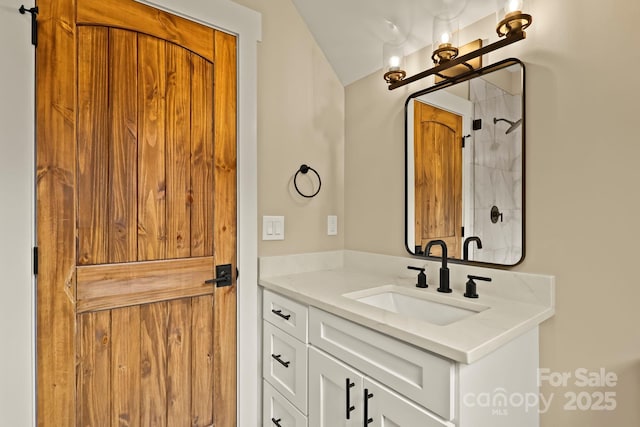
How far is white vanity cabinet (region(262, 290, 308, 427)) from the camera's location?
4.71ft

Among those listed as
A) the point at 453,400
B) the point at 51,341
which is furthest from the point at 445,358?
the point at 51,341

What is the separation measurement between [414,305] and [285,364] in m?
0.63

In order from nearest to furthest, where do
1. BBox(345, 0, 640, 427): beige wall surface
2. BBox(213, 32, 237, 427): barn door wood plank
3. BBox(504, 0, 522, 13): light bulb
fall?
BBox(345, 0, 640, 427): beige wall surface < BBox(504, 0, 522, 13): light bulb < BBox(213, 32, 237, 427): barn door wood plank

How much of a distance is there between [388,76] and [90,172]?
134cm

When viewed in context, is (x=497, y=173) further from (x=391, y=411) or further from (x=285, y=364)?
(x=285, y=364)

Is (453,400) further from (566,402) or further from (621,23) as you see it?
(621,23)

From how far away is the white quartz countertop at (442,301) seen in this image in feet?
3.05

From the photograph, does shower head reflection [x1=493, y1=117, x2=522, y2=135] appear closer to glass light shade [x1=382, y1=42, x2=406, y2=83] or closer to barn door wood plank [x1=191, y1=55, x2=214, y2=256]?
glass light shade [x1=382, y1=42, x2=406, y2=83]

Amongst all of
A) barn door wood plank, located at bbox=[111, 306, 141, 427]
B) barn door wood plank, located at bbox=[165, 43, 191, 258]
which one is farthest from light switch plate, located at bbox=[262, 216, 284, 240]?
barn door wood plank, located at bbox=[111, 306, 141, 427]

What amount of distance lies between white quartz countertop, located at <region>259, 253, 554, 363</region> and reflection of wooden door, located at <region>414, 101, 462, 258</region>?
0.15 meters

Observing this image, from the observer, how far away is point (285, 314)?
5.15ft

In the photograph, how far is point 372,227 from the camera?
1929mm

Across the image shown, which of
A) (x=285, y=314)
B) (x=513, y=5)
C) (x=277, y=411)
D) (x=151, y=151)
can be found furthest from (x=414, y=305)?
(x=151, y=151)

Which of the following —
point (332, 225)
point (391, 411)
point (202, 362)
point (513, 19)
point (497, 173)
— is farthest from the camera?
point (332, 225)
